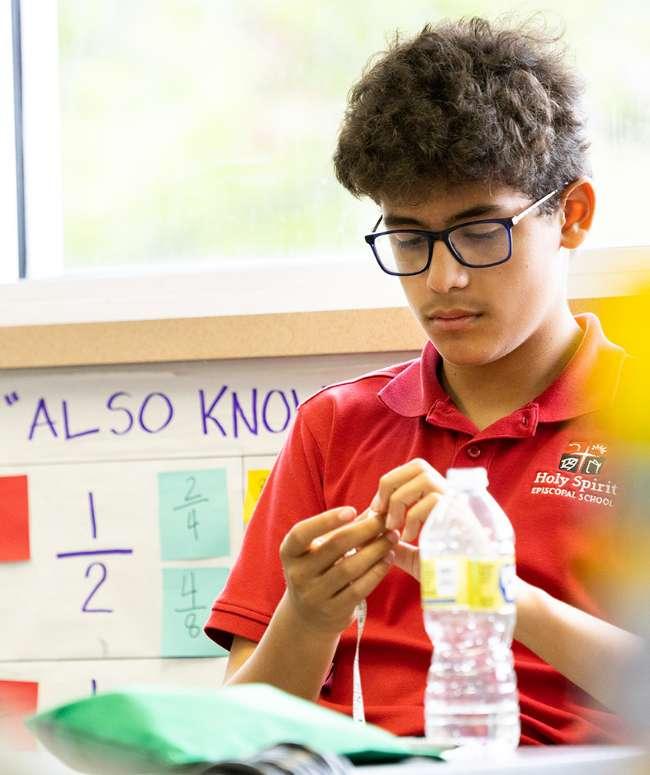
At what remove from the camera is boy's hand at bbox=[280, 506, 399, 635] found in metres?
0.97

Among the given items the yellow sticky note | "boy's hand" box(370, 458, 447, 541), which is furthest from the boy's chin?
the yellow sticky note

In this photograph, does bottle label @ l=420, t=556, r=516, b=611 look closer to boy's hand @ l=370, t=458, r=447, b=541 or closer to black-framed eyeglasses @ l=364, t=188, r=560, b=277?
boy's hand @ l=370, t=458, r=447, b=541

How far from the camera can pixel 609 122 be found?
1712 millimetres

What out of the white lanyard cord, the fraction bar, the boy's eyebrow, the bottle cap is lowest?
the white lanyard cord

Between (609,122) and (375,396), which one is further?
(609,122)

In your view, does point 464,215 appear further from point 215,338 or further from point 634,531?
point 634,531

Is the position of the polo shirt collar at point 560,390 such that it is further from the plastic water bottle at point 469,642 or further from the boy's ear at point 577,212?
the plastic water bottle at point 469,642

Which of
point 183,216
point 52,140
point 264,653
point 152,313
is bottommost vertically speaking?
point 264,653

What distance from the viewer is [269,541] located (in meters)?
1.27

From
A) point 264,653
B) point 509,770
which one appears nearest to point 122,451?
point 264,653

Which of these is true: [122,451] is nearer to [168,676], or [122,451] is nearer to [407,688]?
[168,676]

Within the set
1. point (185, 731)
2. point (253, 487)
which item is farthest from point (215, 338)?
point (185, 731)

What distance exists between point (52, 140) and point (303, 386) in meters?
0.60

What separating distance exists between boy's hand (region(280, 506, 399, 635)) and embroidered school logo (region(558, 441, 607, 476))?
0.27 m
